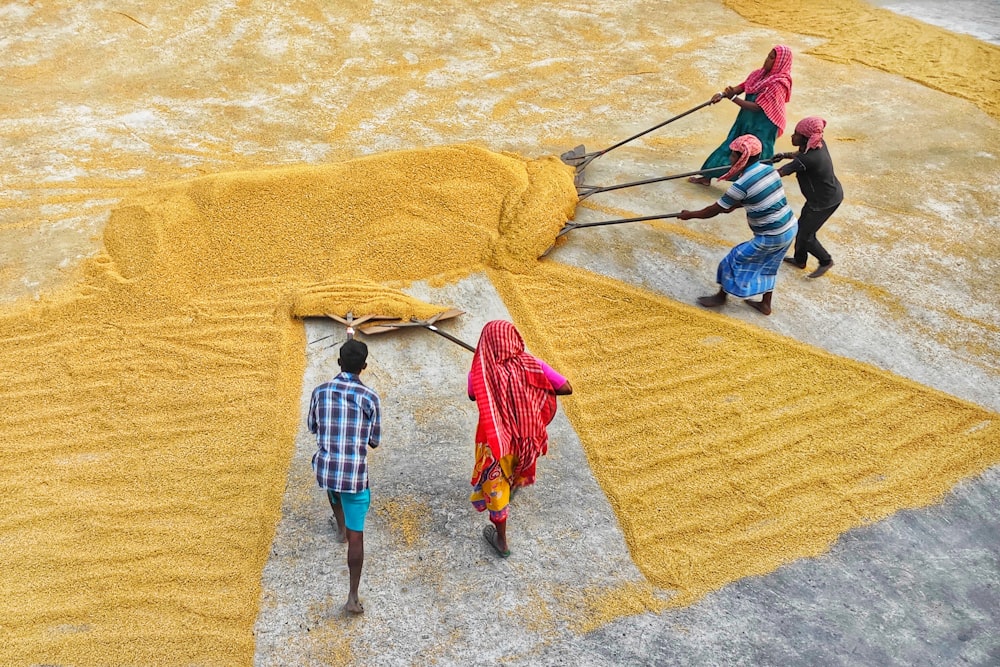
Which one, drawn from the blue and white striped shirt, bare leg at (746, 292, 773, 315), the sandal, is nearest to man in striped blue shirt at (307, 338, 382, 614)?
the sandal

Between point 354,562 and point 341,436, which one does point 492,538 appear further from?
point 341,436

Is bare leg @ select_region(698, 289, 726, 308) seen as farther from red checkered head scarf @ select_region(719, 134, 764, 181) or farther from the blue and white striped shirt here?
red checkered head scarf @ select_region(719, 134, 764, 181)

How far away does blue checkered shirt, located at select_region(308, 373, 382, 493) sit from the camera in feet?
9.31

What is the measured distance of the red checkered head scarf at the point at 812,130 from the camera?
4.70 meters

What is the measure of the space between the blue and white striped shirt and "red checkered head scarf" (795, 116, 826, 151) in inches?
22.2

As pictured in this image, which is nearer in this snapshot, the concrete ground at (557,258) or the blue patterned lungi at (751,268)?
the concrete ground at (557,258)

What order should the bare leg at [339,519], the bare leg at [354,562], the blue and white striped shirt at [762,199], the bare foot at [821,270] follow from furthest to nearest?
the bare foot at [821,270] → the blue and white striped shirt at [762,199] → the bare leg at [339,519] → the bare leg at [354,562]

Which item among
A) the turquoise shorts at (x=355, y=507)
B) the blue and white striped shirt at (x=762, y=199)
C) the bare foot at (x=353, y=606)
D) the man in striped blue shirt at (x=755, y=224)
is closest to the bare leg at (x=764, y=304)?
the man in striped blue shirt at (x=755, y=224)

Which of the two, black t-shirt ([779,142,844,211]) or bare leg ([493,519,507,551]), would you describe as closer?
bare leg ([493,519,507,551])

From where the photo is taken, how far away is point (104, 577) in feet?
10.3

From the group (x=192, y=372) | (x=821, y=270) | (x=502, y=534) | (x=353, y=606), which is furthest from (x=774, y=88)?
(x=353, y=606)

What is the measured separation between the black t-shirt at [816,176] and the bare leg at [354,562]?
366 cm

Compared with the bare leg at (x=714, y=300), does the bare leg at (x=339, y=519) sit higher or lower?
lower

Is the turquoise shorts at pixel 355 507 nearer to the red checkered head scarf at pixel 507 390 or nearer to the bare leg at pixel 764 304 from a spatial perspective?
the red checkered head scarf at pixel 507 390
